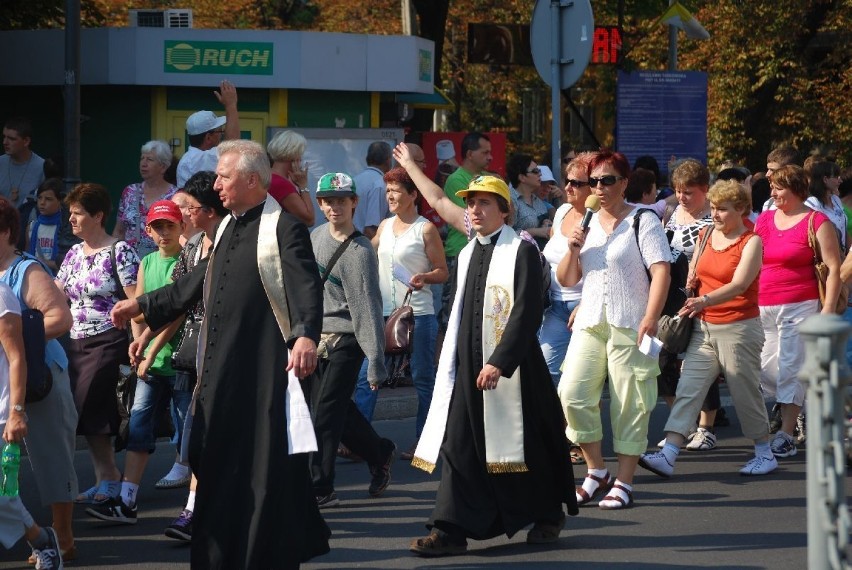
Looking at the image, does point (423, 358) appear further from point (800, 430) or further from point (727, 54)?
point (727, 54)

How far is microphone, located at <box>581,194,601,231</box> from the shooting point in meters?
8.09

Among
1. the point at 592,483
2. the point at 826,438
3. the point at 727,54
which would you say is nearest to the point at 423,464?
the point at 592,483

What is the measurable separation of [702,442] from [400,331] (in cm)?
248

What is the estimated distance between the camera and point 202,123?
10.8 metres

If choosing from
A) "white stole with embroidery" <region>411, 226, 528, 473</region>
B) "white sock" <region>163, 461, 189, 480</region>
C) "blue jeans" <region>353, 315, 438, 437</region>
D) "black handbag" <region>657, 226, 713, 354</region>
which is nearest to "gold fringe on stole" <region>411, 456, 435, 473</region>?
"white stole with embroidery" <region>411, 226, 528, 473</region>

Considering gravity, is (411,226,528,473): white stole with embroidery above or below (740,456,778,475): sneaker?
above

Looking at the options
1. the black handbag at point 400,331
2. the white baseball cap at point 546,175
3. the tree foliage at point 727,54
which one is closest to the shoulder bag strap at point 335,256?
the black handbag at point 400,331

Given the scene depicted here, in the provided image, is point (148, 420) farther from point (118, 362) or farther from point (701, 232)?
point (701, 232)

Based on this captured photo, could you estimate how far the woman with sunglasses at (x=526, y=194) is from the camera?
11.9m

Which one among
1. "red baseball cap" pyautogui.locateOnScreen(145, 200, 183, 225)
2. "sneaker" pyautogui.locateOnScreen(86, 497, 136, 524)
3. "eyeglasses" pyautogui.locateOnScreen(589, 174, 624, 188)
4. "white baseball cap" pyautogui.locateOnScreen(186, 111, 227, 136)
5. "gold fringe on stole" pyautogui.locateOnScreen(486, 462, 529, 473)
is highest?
"white baseball cap" pyautogui.locateOnScreen(186, 111, 227, 136)

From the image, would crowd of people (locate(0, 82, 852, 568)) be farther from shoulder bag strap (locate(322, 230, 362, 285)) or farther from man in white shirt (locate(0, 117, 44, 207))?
man in white shirt (locate(0, 117, 44, 207))

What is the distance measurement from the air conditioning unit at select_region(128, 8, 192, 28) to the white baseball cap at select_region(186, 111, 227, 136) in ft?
23.5

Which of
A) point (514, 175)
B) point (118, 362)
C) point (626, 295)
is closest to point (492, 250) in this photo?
point (626, 295)

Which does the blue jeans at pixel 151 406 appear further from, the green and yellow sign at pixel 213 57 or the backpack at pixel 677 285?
the green and yellow sign at pixel 213 57
